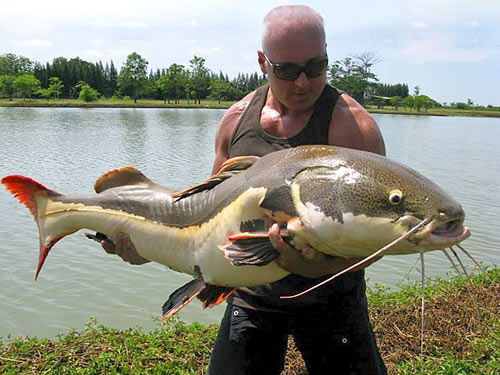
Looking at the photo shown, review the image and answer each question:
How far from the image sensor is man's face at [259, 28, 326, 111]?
2.69 m

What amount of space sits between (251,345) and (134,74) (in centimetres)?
8579

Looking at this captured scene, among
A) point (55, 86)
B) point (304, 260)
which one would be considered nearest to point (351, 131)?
point (304, 260)

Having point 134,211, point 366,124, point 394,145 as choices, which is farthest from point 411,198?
point 394,145

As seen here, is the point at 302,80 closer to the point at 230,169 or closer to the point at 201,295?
the point at 230,169

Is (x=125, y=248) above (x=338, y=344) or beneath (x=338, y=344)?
above

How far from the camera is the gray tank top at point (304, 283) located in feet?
8.93

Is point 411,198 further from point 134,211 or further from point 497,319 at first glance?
point 497,319

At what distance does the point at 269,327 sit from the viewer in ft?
9.30

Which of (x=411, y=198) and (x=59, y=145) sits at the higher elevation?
(x=411, y=198)

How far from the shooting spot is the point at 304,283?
272 centimetres

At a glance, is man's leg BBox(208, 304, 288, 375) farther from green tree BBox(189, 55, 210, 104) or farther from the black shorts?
green tree BBox(189, 55, 210, 104)

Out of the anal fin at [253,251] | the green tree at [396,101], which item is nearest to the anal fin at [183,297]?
the anal fin at [253,251]

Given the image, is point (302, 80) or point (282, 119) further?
point (282, 119)

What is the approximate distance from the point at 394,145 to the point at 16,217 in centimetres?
2029
